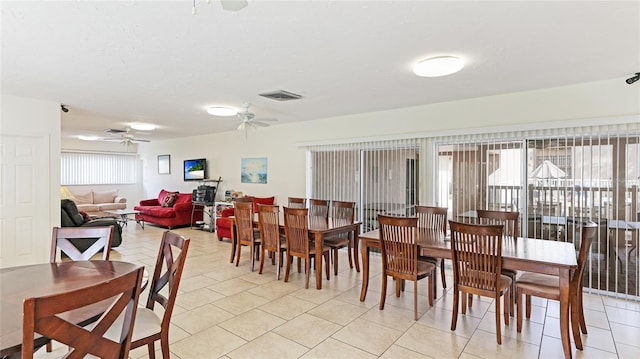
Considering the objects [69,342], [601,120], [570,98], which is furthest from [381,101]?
[69,342]

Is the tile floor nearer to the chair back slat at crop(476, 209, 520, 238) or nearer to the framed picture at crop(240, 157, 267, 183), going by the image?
the chair back slat at crop(476, 209, 520, 238)

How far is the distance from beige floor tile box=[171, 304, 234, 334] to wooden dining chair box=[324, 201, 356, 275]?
5.27 feet

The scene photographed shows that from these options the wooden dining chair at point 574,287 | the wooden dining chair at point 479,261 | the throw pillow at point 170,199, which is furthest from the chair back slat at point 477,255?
the throw pillow at point 170,199

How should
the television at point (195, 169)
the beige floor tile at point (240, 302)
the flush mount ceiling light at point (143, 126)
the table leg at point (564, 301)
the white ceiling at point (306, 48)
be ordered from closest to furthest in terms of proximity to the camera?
the white ceiling at point (306, 48)
the table leg at point (564, 301)
the beige floor tile at point (240, 302)
the flush mount ceiling light at point (143, 126)
the television at point (195, 169)

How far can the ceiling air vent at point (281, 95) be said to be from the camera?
13.8 feet

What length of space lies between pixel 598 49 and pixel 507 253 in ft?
6.25

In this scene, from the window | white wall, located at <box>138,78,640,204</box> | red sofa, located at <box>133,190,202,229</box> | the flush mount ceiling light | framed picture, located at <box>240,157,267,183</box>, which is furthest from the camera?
the window

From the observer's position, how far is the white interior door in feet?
14.2

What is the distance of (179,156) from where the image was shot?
368 inches

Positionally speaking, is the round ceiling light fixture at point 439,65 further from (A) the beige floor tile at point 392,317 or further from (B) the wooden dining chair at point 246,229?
(B) the wooden dining chair at point 246,229

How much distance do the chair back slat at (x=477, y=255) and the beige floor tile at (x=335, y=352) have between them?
107 cm

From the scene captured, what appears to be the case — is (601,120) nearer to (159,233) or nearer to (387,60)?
(387,60)

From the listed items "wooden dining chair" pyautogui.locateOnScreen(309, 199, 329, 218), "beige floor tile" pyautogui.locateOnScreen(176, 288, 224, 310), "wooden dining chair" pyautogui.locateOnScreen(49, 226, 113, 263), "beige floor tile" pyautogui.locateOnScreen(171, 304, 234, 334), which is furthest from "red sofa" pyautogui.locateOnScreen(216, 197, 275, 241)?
"wooden dining chair" pyautogui.locateOnScreen(49, 226, 113, 263)

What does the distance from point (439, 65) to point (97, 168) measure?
10.8 metres
